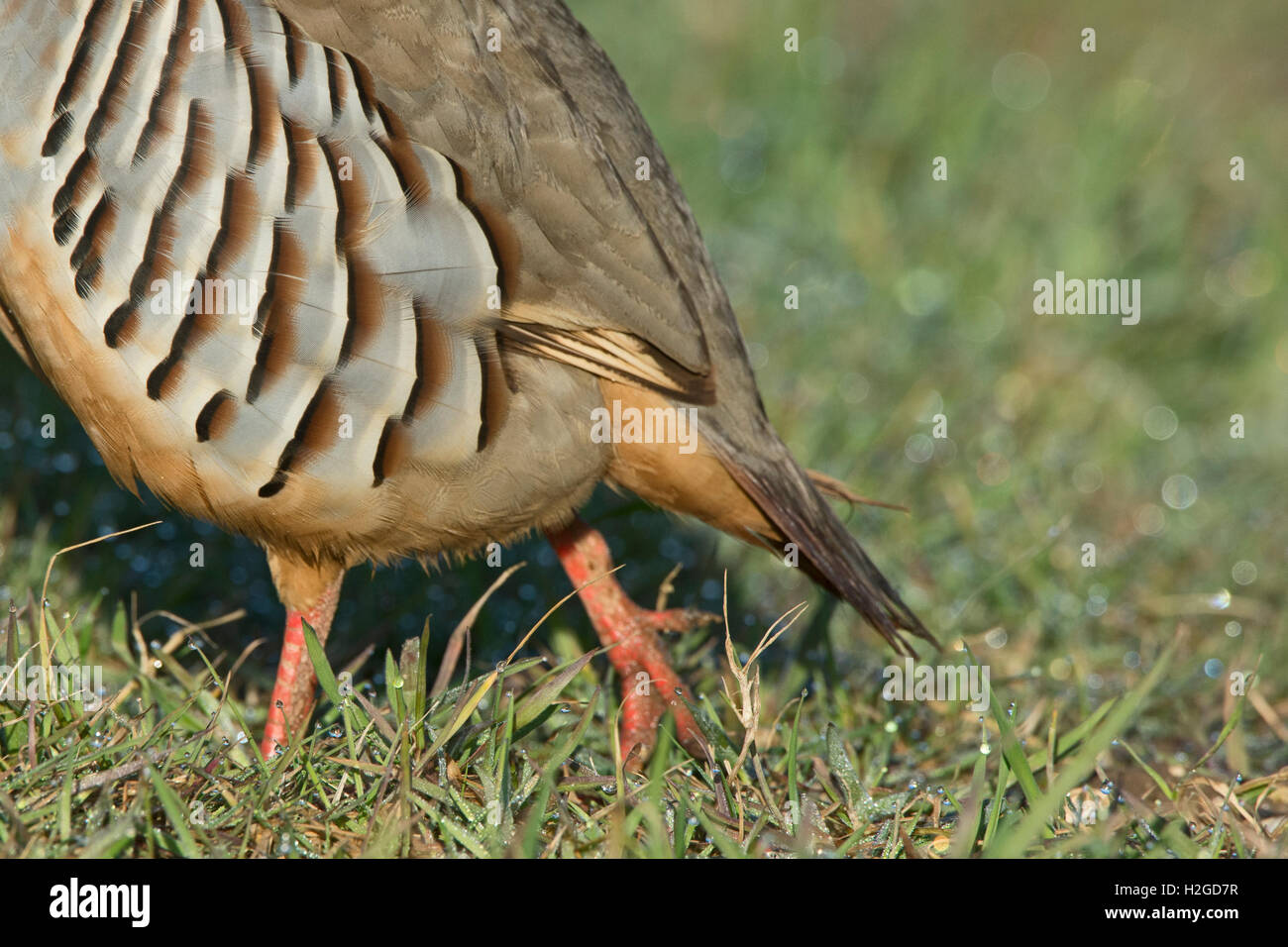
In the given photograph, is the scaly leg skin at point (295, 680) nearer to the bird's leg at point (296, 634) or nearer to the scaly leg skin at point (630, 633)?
the bird's leg at point (296, 634)

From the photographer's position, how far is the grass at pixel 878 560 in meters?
2.46

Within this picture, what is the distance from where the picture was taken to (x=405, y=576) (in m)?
3.71

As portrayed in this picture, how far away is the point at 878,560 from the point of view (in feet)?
13.4

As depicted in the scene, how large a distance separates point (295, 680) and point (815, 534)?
114 cm

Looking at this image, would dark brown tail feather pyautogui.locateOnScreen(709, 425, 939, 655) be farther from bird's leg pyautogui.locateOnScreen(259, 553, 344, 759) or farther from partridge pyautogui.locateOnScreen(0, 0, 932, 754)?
bird's leg pyautogui.locateOnScreen(259, 553, 344, 759)

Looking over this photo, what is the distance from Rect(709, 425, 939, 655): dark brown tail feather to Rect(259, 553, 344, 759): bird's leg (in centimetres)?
89

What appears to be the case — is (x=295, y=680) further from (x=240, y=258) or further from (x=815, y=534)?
(x=815, y=534)

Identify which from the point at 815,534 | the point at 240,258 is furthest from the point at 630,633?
the point at 240,258

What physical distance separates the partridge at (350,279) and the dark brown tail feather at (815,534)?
0.04 feet

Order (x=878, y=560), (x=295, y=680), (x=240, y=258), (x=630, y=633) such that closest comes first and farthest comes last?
(x=240, y=258), (x=295, y=680), (x=630, y=633), (x=878, y=560)

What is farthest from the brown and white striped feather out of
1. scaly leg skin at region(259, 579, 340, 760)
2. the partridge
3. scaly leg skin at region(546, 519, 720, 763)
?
scaly leg skin at region(546, 519, 720, 763)

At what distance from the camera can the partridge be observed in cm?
238

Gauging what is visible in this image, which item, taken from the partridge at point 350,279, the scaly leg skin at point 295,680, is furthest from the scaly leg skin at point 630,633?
the scaly leg skin at point 295,680
